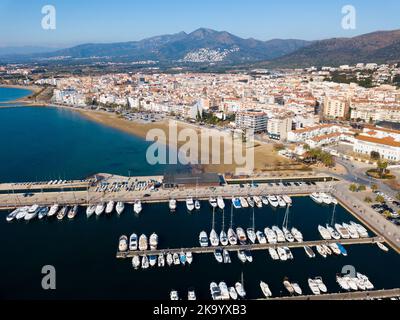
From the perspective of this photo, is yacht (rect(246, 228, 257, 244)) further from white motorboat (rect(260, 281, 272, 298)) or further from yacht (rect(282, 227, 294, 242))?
white motorboat (rect(260, 281, 272, 298))

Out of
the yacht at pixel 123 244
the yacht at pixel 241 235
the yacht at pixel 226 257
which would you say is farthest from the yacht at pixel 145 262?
the yacht at pixel 241 235

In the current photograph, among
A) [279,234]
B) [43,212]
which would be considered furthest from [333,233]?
[43,212]

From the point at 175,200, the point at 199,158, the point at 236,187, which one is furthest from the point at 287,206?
the point at 199,158

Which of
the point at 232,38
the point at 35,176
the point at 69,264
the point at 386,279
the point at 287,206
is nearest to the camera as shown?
the point at 386,279

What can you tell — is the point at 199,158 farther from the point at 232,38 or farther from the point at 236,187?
the point at 232,38

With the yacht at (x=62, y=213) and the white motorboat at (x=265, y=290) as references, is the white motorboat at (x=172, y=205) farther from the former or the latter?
the white motorboat at (x=265, y=290)

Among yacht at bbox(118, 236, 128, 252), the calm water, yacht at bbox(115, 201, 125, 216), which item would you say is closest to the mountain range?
the calm water

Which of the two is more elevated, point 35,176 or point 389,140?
point 389,140
